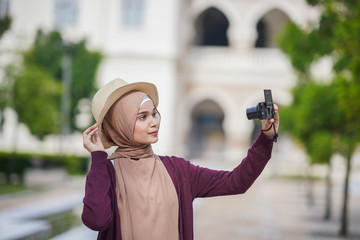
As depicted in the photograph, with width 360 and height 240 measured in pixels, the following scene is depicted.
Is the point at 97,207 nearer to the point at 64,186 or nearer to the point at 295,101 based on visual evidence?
the point at 295,101

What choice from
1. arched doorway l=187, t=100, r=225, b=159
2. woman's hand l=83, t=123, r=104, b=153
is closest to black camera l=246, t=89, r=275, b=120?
woman's hand l=83, t=123, r=104, b=153

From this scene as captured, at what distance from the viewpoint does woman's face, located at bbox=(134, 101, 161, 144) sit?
251 cm

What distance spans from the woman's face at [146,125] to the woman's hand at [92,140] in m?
0.15

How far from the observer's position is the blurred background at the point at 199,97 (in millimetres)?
9961

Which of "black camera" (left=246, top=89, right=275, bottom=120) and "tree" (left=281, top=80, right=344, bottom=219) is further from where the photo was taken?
"tree" (left=281, top=80, right=344, bottom=219)

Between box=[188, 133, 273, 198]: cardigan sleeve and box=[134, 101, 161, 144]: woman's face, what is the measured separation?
0.27 metres

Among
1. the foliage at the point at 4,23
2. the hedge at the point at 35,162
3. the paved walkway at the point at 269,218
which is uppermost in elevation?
the foliage at the point at 4,23

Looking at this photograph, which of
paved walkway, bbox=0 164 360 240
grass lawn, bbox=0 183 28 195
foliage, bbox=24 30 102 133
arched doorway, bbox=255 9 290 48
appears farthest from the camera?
arched doorway, bbox=255 9 290 48

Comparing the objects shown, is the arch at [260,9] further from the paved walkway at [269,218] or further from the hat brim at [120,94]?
the hat brim at [120,94]

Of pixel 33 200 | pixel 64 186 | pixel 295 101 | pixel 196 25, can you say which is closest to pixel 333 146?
pixel 295 101

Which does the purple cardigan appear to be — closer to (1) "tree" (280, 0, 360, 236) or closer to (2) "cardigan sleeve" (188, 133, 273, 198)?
(2) "cardigan sleeve" (188, 133, 273, 198)

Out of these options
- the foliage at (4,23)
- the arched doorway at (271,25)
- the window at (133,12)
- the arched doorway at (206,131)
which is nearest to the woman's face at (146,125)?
the foliage at (4,23)

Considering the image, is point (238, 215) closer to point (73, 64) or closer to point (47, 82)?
point (47, 82)

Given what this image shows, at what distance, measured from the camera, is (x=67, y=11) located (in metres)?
27.1
